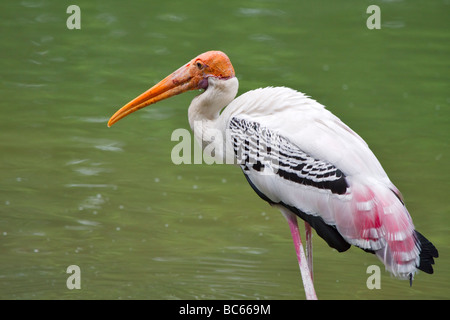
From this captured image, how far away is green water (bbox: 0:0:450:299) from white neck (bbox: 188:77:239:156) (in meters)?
1.06

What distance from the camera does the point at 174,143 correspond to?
9672 mm

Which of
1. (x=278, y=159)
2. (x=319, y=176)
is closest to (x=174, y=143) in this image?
(x=278, y=159)

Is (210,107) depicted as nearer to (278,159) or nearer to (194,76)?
(194,76)

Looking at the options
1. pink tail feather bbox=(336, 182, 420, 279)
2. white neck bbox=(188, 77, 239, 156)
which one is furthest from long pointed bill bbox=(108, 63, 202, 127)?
pink tail feather bbox=(336, 182, 420, 279)

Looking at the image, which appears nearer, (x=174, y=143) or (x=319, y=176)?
(x=319, y=176)

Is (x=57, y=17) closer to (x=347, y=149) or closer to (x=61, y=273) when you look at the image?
(x=61, y=273)

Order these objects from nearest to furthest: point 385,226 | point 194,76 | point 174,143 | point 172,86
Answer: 1. point 385,226
2. point 194,76
3. point 172,86
4. point 174,143

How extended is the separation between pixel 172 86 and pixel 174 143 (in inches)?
118

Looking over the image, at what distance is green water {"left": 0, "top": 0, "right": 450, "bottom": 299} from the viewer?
7137 millimetres

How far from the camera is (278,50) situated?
12.5 meters

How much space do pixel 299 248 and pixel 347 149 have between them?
2.25ft

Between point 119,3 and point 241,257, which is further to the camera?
point 119,3

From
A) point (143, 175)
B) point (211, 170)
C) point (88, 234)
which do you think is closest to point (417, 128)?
point (211, 170)

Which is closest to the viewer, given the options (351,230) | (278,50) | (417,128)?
(351,230)
